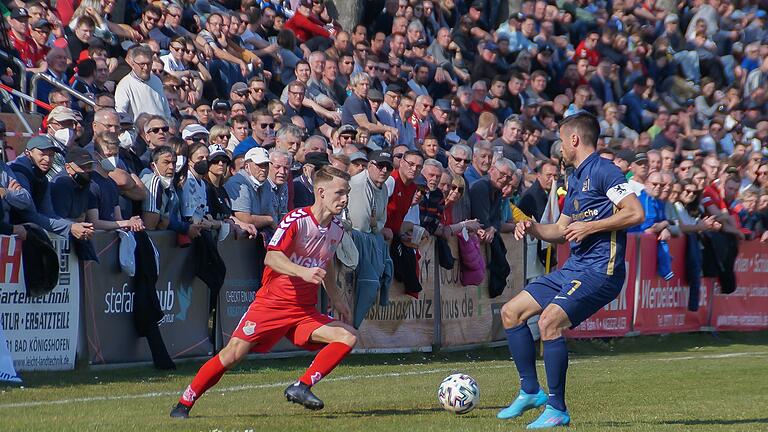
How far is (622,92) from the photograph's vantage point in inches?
1156

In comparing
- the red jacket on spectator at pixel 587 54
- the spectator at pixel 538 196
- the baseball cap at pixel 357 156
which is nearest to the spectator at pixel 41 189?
the baseball cap at pixel 357 156

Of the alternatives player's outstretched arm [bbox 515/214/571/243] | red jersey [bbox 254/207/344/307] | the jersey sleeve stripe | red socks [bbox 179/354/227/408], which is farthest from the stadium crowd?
the jersey sleeve stripe

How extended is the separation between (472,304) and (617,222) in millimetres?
8525

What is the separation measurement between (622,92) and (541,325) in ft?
65.0

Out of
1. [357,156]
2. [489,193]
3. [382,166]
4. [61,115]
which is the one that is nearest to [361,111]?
[489,193]

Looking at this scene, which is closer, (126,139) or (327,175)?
(327,175)

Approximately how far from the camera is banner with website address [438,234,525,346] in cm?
1808

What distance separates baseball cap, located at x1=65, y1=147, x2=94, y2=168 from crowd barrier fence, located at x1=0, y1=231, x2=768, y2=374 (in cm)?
77

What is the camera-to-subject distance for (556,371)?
10.2 m

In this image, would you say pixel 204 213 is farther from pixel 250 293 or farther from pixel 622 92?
pixel 622 92

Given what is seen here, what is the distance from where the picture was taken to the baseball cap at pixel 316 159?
16.2m

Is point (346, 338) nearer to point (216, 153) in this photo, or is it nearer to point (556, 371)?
point (556, 371)

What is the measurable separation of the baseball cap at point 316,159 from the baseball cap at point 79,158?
3.51 m

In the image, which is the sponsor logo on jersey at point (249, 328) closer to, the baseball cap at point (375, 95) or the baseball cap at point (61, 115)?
the baseball cap at point (61, 115)
